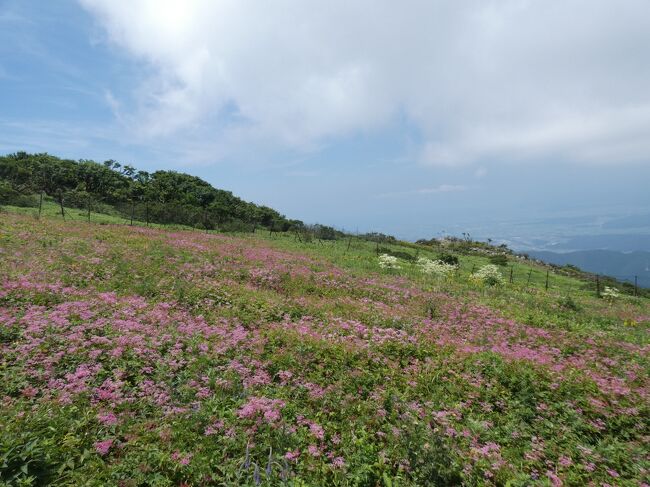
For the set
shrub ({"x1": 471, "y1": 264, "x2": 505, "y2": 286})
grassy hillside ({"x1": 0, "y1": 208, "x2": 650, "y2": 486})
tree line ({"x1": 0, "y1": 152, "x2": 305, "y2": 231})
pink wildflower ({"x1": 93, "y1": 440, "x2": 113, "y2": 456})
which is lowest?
pink wildflower ({"x1": 93, "y1": 440, "x2": 113, "y2": 456})

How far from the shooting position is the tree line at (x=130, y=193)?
157ft

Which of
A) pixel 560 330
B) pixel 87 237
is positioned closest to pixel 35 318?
pixel 87 237

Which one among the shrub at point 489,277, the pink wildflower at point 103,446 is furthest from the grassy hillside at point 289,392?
the shrub at point 489,277

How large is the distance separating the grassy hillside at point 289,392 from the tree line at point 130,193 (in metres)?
36.7

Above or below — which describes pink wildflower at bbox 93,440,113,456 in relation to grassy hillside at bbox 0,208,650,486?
below

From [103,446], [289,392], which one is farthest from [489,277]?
[103,446]

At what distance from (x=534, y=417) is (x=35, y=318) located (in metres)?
12.5

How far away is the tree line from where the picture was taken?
47.9m

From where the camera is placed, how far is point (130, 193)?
71.2m

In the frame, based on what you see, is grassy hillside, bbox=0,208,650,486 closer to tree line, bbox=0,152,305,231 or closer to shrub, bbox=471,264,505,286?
shrub, bbox=471,264,505,286

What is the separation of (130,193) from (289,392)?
253 ft

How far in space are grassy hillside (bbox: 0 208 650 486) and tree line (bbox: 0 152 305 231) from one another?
121 feet

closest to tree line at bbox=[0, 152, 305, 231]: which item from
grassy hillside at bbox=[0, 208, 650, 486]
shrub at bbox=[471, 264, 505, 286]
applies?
shrub at bbox=[471, 264, 505, 286]

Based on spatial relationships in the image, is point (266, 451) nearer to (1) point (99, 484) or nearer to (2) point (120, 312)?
(1) point (99, 484)
